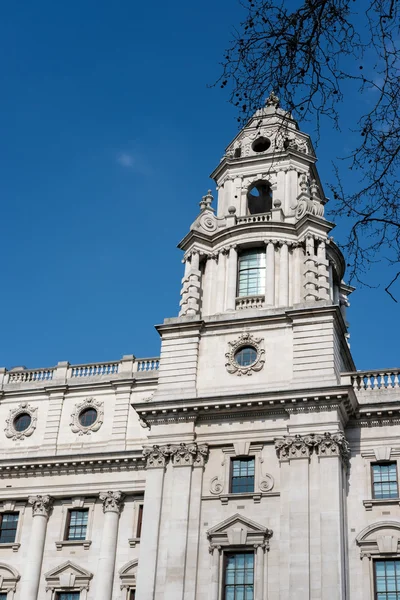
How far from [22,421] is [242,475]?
1423cm

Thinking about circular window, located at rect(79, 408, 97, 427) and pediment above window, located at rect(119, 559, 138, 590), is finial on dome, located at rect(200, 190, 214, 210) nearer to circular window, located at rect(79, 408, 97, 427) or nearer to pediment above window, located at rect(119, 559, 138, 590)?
circular window, located at rect(79, 408, 97, 427)

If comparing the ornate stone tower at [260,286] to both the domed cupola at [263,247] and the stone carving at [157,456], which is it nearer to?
the domed cupola at [263,247]

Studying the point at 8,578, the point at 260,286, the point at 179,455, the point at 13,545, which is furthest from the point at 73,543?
the point at 260,286

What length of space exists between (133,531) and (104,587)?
2.84 meters

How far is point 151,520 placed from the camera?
3522 cm

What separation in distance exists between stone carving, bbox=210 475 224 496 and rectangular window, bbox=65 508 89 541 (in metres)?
8.00

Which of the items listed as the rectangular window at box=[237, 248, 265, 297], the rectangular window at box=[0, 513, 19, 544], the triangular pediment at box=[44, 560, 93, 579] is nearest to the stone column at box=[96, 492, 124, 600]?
the triangular pediment at box=[44, 560, 93, 579]

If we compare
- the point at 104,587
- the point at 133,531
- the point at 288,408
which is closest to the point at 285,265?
the point at 288,408

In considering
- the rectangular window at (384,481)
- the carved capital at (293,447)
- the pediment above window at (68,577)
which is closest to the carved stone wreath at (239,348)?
the carved capital at (293,447)

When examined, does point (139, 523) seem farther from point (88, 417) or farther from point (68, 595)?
point (88, 417)

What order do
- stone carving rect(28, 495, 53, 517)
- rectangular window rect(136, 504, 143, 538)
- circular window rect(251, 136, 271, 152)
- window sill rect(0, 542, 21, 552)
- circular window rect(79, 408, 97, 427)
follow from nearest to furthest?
1. rectangular window rect(136, 504, 143, 538)
2. window sill rect(0, 542, 21, 552)
3. stone carving rect(28, 495, 53, 517)
4. circular window rect(79, 408, 97, 427)
5. circular window rect(251, 136, 271, 152)

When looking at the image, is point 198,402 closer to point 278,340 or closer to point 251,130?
point 278,340

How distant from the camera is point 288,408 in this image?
35750 mm

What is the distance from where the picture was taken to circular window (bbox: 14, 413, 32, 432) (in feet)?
146
